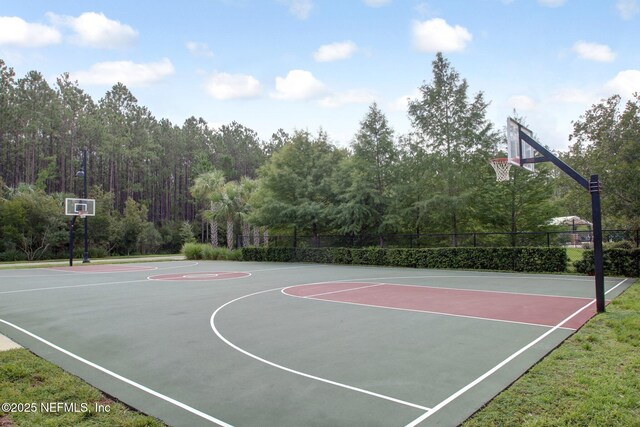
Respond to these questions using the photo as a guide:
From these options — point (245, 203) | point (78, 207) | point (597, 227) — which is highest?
point (245, 203)

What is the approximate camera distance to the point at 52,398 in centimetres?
430

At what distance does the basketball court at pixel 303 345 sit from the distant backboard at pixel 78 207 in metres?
15.5

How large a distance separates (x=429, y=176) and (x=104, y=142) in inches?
1613

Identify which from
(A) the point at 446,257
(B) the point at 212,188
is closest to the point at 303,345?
(A) the point at 446,257

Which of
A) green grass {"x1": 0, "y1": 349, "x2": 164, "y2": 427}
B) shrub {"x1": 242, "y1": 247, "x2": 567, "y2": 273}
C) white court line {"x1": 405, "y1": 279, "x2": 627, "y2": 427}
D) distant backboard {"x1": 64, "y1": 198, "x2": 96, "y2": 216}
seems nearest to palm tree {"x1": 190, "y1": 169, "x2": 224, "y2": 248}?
distant backboard {"x1": 64, "y1": 198, "x2": 96, "y2": 216}

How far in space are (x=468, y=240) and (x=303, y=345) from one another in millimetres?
16454

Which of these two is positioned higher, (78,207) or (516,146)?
(516,146)

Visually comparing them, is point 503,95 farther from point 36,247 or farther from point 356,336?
point 36,247

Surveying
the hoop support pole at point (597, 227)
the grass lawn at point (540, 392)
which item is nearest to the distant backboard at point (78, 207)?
the grass lawn at point (540, 392)

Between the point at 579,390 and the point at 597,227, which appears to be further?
the point at 597,227

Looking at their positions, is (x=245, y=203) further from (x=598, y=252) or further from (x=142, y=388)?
(x=142, y=388)

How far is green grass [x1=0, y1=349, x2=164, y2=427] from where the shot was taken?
3.75 m

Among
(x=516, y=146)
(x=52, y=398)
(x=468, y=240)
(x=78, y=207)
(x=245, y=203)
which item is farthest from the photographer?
(x=245, y=203)

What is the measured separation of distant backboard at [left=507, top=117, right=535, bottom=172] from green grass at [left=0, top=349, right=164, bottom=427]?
366 inches
